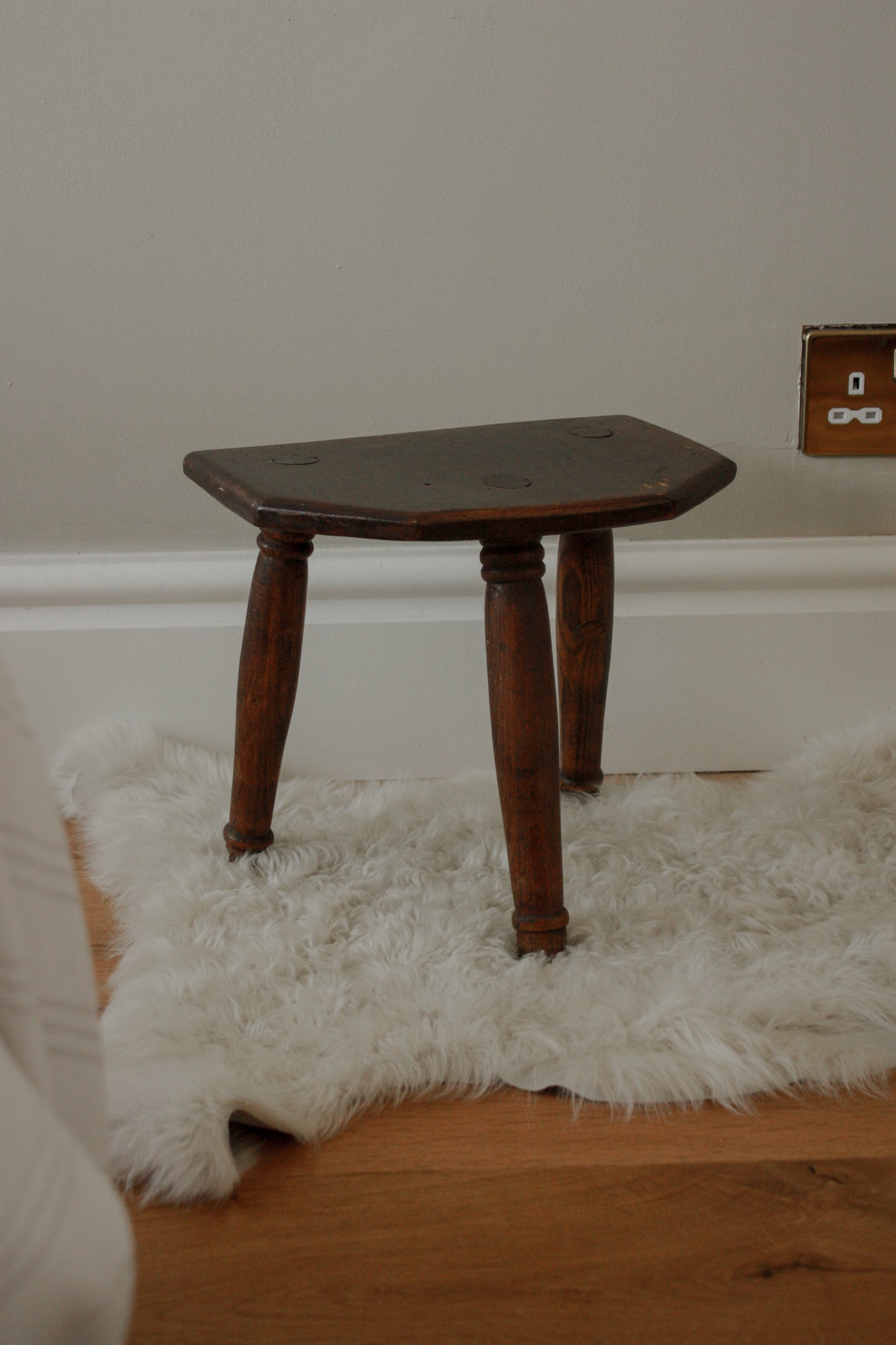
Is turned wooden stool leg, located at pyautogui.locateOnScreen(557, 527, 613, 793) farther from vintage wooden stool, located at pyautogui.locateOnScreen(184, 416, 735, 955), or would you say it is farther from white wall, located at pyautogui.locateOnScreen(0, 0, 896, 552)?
white wall, located at pyautogui.locateOnScreen(0, 0, 896, 552)

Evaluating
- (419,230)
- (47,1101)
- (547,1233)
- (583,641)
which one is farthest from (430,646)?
(47,1101)

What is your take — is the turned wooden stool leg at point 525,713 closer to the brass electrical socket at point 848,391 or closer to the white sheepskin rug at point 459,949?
the white sheepskin rug at point 459,949

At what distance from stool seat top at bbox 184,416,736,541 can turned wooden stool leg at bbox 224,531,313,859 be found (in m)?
0.06

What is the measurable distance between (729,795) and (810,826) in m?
0.09

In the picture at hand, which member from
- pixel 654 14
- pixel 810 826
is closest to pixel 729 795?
pixel 810 826

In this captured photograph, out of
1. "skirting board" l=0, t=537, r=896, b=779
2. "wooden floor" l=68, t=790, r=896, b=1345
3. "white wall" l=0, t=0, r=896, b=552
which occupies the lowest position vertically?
"wooden floor" l=68, t=790, r=896, b=1345

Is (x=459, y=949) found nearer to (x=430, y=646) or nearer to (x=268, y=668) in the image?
(x=268, y=668)

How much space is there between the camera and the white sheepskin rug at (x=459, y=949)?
0.61 metres

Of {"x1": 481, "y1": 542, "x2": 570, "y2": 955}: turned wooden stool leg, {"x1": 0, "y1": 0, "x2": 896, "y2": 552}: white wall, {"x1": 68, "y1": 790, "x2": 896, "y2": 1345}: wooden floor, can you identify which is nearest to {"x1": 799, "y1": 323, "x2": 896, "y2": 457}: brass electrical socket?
{"x1": 0, "y1": 0, "x2": 896, "y2": 552}: white wall

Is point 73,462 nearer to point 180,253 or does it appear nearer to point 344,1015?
point 180,253

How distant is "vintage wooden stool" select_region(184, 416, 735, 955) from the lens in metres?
0.63

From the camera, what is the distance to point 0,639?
1.02 meters

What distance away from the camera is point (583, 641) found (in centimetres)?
86

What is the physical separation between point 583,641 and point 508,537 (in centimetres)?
25
